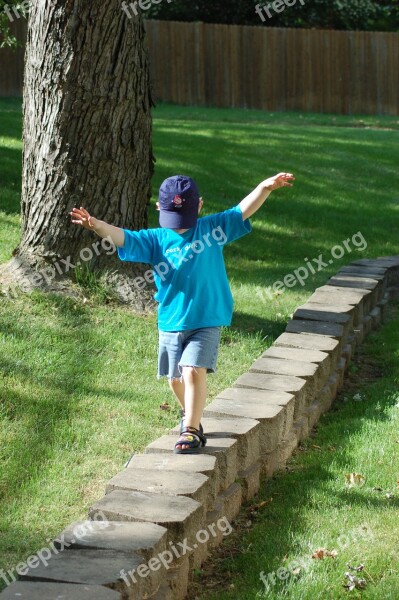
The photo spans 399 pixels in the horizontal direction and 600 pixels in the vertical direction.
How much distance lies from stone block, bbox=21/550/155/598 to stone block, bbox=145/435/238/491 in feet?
3.46

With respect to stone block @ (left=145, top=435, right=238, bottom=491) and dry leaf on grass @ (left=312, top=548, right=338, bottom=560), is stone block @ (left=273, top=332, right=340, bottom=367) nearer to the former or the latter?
stone block @ (left=145, top=435, right=238, bottom=491)

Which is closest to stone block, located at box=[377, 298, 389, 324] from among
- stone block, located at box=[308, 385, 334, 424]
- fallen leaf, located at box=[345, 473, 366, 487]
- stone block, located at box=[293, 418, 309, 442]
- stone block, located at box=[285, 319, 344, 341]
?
stone block, located at box=[285, 319, 344, 341]

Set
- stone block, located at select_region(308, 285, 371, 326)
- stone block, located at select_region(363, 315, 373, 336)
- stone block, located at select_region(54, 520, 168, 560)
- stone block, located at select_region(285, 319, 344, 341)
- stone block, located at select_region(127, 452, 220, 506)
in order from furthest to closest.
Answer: stone block, located at select_region(363, 315, 373, 336)
stone block, located at select_region(308, 285, 371, 326)
stone block, located at select_region(285, 319, 344, 341)
stone block, located at select_region(127, 452, 220, 506)
stone block, located at select_region(54, 520, 168, 560)

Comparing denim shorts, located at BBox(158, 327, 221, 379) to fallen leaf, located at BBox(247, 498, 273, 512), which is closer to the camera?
denim shorts, located at BBox(158, 327, 221, 379)

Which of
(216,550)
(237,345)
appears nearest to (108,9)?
(237,345)

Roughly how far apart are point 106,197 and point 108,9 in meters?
1.30

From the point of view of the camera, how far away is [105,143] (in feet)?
23.0

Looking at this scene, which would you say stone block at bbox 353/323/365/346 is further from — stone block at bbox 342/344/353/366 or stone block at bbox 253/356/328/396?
stone block at bbox 253/356/328/396

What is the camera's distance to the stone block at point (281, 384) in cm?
555

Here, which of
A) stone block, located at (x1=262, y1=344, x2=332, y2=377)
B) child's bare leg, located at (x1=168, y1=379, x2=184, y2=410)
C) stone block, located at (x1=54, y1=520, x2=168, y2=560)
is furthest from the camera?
stone block, located at (x1=262, y1=344, x2=332, y2=377)

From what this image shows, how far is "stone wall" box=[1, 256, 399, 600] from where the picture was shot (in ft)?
10.8

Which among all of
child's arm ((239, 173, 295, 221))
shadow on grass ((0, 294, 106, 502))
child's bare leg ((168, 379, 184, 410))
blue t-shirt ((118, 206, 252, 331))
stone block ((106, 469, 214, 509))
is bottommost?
shadow on grass ((0, 294, 106, 502))

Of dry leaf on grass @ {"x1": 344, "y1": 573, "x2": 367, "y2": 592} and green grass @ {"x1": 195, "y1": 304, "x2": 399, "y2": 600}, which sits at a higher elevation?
dry leaf on grass @ {"x1": 344, "y1": 573, "x2": 367, "y2": 592}

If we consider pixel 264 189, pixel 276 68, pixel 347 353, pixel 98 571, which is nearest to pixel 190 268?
pixel 264 189
